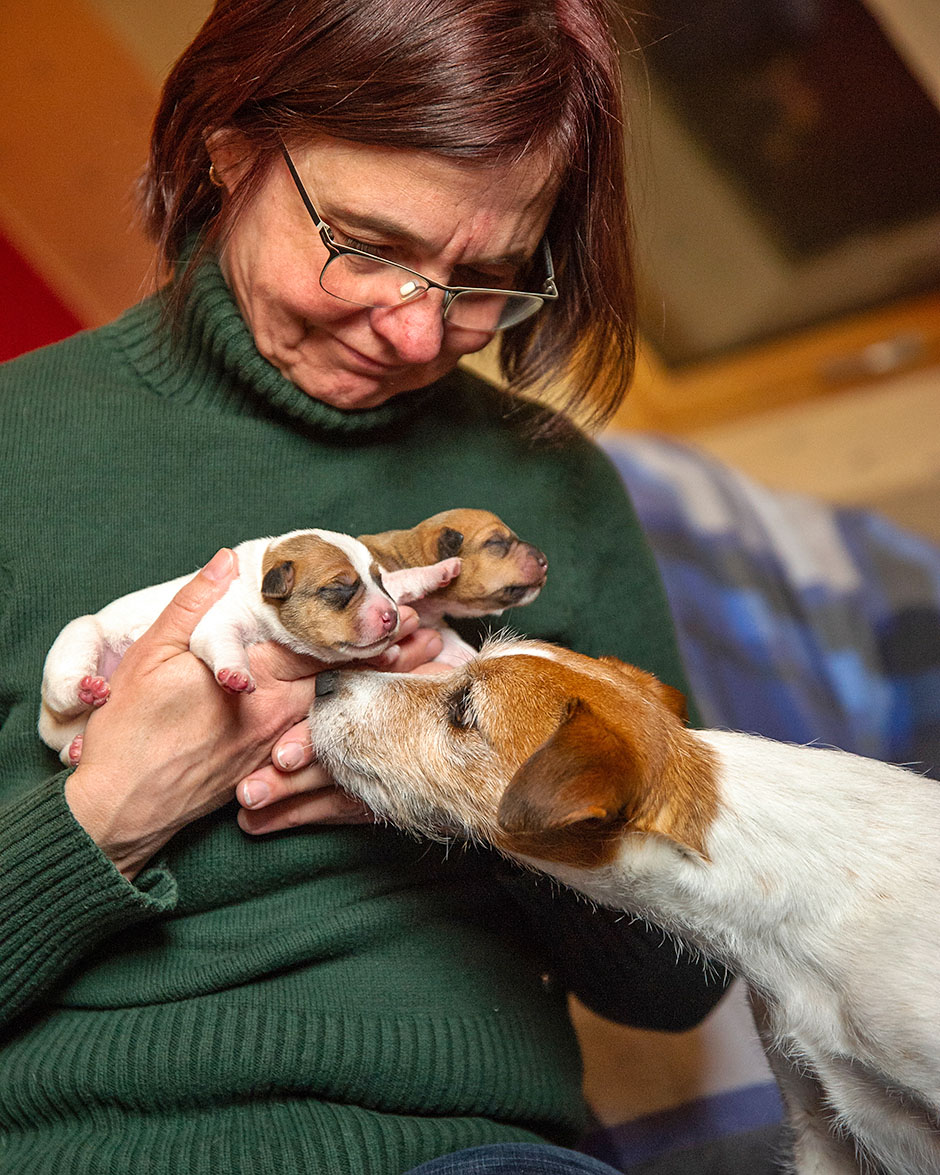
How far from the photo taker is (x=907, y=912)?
135 centimetres

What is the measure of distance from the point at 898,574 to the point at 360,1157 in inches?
95.2

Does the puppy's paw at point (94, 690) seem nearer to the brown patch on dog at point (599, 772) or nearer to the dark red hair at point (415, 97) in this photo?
the brown patch on dog at point (599, 772)

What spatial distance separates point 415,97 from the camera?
4.66 feet

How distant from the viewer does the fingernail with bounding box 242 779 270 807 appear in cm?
153

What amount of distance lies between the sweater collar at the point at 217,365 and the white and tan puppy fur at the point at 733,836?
48 cm

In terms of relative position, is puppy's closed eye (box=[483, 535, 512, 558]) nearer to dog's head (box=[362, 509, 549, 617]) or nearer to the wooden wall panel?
dog's head (box=[362, 509, 549, 617])

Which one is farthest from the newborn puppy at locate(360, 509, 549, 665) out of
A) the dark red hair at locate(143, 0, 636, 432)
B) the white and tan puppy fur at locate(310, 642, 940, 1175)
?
the dark red hair at locate(143, 0, 636, 432)

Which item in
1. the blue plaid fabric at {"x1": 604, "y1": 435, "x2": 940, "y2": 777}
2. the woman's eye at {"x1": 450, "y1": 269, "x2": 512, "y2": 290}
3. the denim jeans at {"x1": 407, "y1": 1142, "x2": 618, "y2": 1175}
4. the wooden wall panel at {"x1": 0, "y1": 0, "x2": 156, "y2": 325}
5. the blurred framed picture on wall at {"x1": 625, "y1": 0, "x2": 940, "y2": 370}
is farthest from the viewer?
the blurred framed picture on wall at {"x1": 625, "y1": 0, "x2": 940, "y2": 370}

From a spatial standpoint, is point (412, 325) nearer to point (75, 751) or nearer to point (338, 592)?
point (338, 592)

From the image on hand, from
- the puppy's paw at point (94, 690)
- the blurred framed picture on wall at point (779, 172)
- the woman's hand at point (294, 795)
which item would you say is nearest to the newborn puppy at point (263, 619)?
the puppy's paw at point (94, 690)

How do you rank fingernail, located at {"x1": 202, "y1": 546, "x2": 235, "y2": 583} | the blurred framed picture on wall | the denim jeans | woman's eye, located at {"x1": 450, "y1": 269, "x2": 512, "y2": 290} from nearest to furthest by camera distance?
the denim jeans, fingernail, located at {"x1": 202, "y1": 546, "x2": 235, "y2": 583}, woman's eye, located at {"x1": 450, "y1": 269, "x2": 512, "y2": 290}, the blurred framed picture on wall

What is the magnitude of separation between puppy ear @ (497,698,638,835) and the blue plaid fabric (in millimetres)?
1609

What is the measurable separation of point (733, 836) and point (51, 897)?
88cm

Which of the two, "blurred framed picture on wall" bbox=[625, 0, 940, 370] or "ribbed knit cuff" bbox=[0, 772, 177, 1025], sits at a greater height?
"ribbed knit cuff" bbox=[0, 772, 177, 1025]
